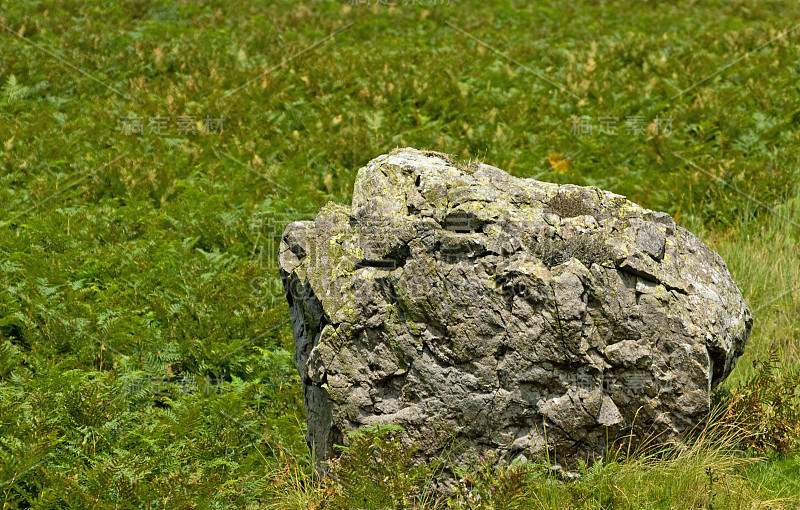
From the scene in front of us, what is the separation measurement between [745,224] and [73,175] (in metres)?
8.91

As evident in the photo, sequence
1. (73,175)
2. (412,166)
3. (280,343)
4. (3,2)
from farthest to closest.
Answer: (3,2)
(73,175)
(280,343)
(412,166)

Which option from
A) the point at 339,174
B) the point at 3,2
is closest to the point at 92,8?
the point at 3,2

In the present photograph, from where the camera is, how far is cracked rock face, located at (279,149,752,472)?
477cm

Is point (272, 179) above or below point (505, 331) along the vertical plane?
below

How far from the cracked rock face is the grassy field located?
0.39 metres

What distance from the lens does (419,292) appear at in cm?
479

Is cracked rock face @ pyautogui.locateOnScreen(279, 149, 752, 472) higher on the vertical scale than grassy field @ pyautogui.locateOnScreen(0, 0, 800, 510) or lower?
higher

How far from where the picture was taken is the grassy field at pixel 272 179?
511cm

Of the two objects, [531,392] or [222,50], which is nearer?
[531,392]

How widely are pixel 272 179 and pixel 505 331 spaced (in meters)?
5.98

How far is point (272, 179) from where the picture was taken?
998cm

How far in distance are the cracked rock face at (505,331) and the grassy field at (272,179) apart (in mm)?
386

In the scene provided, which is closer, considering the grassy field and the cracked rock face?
the cracked rock face

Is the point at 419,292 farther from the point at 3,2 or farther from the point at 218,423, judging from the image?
the point at 3,2
